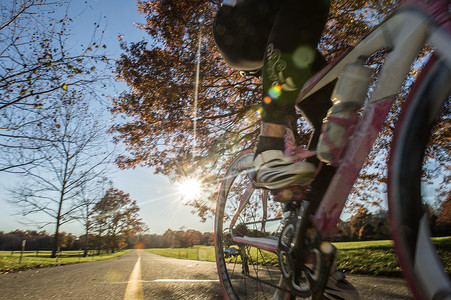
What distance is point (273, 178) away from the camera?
1.15 metres

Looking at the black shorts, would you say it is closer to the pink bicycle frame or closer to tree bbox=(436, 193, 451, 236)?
the pink bicycle frame

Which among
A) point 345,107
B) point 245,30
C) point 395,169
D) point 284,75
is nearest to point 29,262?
point 245,30

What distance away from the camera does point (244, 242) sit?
1.78 metres

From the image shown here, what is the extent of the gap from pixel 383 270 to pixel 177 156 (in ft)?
20.2

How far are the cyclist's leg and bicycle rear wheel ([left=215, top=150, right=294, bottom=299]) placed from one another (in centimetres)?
44

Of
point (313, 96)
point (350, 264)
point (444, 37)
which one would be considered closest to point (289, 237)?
point (313, 96)

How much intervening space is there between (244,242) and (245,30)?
4.24 ft

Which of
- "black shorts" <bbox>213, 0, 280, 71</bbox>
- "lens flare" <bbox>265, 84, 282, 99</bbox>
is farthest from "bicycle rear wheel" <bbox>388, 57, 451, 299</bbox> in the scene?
"black shorts" <bbox>213, 0, 280, 71</bbox>

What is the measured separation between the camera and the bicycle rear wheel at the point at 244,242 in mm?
1597

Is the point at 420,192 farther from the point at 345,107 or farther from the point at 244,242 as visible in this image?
the point at 244,242

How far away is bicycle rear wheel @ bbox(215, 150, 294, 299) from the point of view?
1597 millimetres

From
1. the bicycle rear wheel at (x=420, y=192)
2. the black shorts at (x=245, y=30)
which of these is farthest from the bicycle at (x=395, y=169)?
the black shorts at (x=245, y=30)

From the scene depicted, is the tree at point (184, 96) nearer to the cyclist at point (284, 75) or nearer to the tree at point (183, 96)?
the tree at point (183, 96)

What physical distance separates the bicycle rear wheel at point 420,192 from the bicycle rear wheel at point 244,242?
33.6 inches
